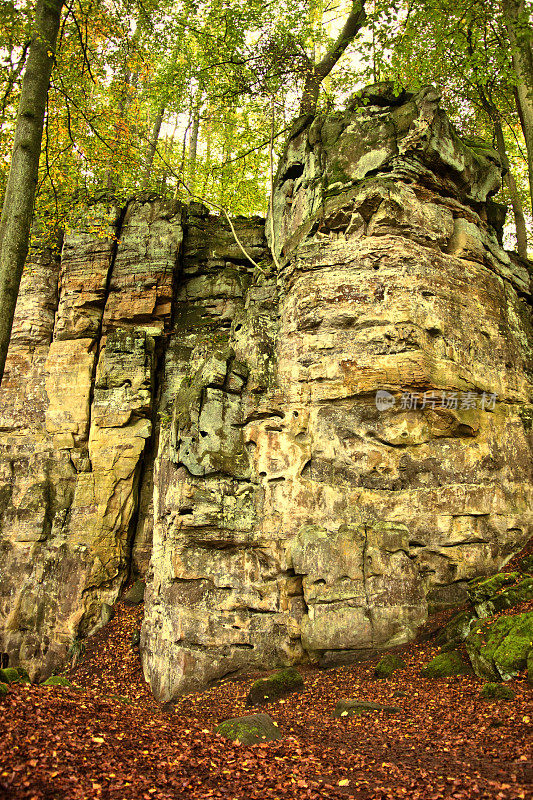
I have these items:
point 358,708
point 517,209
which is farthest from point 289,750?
point 517,209

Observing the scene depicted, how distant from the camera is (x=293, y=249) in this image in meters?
14.0

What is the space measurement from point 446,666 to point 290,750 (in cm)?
343

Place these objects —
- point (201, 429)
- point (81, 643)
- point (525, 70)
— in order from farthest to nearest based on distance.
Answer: point (81, 643)
point (201, 429)
point (525, 70)

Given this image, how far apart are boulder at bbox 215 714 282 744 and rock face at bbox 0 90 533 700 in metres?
3.22

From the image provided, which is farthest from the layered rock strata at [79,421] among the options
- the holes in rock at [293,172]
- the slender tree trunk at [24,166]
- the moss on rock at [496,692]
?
Answer: the moss on rock at [496,692]

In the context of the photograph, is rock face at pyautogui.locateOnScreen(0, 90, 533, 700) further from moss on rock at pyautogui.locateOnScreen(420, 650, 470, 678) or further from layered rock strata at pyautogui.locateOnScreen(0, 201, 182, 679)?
moss on rock at pyautogui.locateOnScreen(420, 650, 470, 678)

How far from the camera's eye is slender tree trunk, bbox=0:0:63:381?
8.21 m

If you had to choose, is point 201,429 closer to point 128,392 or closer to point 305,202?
point 128,392

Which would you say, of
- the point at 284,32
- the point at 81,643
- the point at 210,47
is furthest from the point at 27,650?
the point at 284,32

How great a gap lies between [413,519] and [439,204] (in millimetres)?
7779

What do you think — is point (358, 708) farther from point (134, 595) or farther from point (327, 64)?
point (327, 64)

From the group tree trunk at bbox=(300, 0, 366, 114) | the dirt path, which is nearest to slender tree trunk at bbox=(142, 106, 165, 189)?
tree trunk at bbox=(300, 0, 366, 114)

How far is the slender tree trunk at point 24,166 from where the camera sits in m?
8.21

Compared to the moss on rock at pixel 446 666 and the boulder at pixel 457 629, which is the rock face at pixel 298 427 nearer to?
the boulder at pixel 457 629
